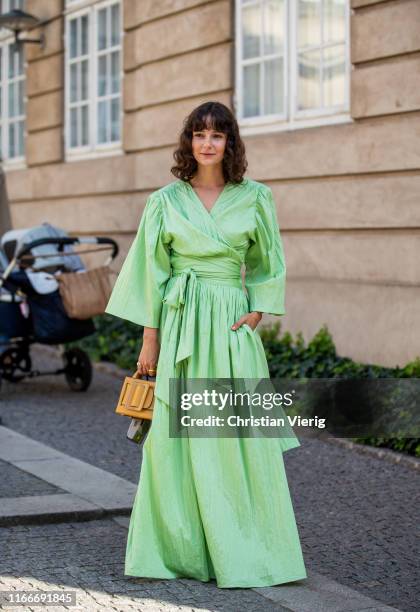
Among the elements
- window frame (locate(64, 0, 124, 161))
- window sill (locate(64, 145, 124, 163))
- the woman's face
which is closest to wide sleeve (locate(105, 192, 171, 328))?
the woman's face

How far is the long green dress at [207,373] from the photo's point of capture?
5.07 m

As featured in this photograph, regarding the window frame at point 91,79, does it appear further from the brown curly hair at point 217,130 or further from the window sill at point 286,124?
the brown curly hair at point 217,130

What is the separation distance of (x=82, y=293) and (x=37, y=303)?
0.44 m

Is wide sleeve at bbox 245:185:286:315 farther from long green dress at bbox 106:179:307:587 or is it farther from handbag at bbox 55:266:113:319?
handbag at bbox 55:266:113:319

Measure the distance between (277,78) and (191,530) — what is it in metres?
6.78

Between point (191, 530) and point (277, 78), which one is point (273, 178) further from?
point (191, 530)

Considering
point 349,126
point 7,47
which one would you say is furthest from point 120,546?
point 7,47

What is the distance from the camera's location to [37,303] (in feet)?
32.1

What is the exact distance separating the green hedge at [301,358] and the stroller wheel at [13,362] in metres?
1.55

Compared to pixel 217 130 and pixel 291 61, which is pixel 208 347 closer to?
pixel 217 130

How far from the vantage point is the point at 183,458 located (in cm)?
517

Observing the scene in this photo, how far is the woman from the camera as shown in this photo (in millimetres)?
5070

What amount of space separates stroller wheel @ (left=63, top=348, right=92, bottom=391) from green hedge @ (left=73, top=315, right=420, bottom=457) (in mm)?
1224

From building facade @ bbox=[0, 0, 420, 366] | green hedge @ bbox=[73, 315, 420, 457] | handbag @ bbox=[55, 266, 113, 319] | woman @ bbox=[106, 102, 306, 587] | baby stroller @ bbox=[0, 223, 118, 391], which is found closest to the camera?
woman @ bbox=[106, 102, 306, 587]
